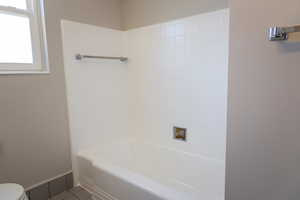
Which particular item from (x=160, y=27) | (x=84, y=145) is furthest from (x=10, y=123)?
(x=160, y=27)

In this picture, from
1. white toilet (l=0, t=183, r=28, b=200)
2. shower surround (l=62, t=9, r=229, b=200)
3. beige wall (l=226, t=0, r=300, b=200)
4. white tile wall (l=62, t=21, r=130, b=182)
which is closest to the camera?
beige wall (l=226, t=0, r=300, b=200)

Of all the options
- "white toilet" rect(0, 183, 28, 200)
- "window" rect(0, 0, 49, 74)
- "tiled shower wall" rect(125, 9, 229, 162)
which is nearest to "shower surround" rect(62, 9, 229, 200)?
"tiled shower wall" rect(125, 9, 229, 162)

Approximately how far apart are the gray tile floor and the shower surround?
0.24ft

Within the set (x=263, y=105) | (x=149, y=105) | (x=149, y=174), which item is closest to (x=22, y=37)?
(x=149, y=105)

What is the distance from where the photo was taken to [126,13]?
234 centimetres

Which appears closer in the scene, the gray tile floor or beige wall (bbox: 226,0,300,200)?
beige wall (bbox: 226,0,300,200)

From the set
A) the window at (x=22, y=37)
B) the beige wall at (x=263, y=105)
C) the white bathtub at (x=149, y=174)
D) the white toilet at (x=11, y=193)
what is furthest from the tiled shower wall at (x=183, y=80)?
the white toilet at (x=11, y=193)

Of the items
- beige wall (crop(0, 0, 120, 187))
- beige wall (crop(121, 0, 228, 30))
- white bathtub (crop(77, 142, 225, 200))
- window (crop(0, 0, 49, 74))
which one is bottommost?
white bathtub (crop(77, 142, 225, 200))

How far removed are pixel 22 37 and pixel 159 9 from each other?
4.54 ft

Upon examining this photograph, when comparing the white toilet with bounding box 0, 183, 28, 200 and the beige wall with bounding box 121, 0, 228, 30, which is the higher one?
the beige wall with bounding box 121, 0, 228, 30

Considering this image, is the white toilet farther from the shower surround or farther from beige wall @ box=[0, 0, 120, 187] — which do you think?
the shower surround

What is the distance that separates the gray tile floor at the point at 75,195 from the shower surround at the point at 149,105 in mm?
74

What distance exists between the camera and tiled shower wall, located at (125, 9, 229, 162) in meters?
1.73

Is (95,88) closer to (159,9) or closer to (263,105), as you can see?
(159,9)
